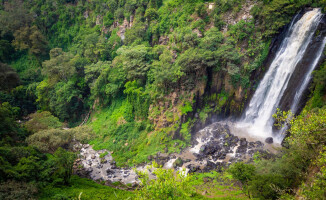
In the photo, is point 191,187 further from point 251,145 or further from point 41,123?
point 41,123

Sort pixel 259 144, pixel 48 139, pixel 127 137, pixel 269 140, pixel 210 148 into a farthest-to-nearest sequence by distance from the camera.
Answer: pixel 127 137
pixel 210 148
pixel 259 144
pixel 269 140
pixel 48 139

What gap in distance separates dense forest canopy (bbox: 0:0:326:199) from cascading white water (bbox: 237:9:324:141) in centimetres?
106

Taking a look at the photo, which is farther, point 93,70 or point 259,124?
point 93,70

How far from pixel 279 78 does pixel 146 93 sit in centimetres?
Answer: 1459

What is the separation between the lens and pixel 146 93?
26.7 metres

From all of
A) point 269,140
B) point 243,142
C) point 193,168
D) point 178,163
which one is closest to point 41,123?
point 178,163

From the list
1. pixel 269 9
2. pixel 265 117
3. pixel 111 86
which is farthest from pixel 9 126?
pixel 269 9

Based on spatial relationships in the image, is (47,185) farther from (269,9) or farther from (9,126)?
(269,9)

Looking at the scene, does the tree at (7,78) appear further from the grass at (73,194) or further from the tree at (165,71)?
the grass at (73,194)

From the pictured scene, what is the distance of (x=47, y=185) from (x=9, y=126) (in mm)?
7326

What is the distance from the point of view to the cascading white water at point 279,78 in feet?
65.7

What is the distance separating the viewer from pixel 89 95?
110 feet

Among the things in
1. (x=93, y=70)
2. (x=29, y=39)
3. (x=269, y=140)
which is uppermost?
(x=29, y=39)

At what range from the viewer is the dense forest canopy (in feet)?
44.7
